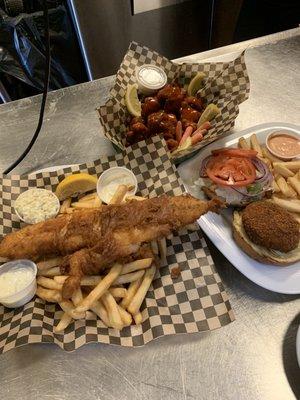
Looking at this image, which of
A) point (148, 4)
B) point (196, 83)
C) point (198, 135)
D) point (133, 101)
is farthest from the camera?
point (148, 4)

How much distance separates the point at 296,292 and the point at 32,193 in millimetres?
1588

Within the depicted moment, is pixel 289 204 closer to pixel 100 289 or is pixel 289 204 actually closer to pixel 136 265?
pixel 136 265

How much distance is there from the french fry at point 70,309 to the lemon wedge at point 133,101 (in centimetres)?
143

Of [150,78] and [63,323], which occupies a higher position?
[150,78]

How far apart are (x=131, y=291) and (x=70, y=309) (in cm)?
31

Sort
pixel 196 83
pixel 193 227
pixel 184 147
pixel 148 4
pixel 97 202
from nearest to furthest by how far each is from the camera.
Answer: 1. pixel 193 227
2. pixel 97 202
3. pixel 184 147
4. pixel 196 83
5. pixel 148 4

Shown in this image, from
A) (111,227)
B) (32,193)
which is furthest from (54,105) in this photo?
(111,227)

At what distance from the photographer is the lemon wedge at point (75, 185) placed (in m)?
2.12

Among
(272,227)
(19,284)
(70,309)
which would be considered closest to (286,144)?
(272,227)

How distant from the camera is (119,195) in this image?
2035mm

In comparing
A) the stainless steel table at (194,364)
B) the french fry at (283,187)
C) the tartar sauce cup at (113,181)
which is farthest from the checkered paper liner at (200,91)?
the stainless steel table at (194,364)

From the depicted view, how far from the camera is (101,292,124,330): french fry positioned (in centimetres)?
Result: 163

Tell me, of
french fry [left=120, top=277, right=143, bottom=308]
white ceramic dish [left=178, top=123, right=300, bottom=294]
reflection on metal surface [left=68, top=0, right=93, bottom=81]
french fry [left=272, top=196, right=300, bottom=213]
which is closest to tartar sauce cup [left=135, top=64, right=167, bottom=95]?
white ceramic dish [left=178, top=123, right=300, bottom=294]

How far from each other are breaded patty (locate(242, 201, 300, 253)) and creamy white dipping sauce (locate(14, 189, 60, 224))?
113 centimetres
